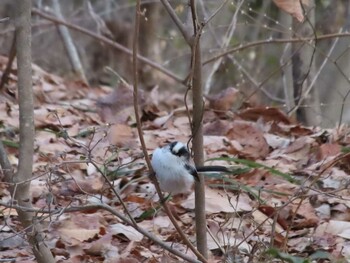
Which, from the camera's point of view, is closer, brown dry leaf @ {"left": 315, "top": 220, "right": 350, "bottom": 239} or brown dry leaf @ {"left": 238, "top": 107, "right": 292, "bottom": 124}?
brown dry leaf @ {"left": 315, "top": 220, "right": 350, "bottom": 239}


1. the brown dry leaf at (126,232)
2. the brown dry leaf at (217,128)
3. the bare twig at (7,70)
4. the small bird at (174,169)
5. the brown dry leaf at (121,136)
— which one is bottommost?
the small bird at (174,169)

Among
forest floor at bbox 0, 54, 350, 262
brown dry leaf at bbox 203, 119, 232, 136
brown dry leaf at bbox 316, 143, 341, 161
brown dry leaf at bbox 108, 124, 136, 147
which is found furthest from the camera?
brown dry leaf at bbox 203, 119, 232, 136

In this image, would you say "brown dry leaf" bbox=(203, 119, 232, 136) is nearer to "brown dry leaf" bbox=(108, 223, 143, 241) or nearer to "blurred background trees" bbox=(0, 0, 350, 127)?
"brown dry leaf" bbox=(108, 223, 143, 241)

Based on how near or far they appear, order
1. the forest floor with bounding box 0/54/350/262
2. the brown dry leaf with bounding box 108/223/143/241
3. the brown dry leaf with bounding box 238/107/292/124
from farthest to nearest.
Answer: the brown dry leaf with bounding box 238/107/292/124 < the brown dry leaf with bounding box 108/223/143/241 < the forest floor with bounding box 0/54/350/262

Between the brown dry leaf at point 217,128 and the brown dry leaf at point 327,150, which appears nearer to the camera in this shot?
the brown dry leaf at point 327,150

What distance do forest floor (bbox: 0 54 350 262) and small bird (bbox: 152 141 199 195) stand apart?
15 centimetres

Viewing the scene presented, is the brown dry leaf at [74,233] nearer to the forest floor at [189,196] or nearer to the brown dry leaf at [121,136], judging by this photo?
the forest floor at [189,196]

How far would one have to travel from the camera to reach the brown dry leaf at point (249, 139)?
4.34 m

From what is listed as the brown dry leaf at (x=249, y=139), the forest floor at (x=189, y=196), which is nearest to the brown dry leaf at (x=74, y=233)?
the forest floor at (x=189, y=196)

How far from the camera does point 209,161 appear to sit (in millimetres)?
3977

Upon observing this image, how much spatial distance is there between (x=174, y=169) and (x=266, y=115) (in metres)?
2.56

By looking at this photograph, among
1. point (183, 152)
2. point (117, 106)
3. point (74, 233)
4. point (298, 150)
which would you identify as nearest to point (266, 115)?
point (298, 150)

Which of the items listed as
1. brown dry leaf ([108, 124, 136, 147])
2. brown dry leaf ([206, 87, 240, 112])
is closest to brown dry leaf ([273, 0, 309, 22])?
brown dry leaf ([108, 124, 136, 147])

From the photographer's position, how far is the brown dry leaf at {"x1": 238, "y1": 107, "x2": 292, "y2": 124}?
196 inches
